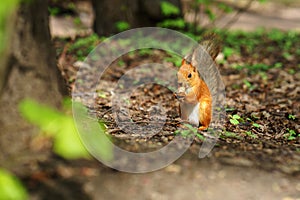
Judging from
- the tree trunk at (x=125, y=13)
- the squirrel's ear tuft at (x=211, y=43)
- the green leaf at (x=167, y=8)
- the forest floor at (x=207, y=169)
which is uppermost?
the green leaf at (x=167, y=8)

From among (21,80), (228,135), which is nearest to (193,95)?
(228,135)

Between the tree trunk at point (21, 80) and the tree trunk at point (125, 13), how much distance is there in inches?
224

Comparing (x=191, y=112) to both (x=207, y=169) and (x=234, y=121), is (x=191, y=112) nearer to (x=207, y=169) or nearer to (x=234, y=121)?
(x=234, y=121)

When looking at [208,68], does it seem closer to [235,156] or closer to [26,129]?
[235,156]

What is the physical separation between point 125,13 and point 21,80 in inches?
238

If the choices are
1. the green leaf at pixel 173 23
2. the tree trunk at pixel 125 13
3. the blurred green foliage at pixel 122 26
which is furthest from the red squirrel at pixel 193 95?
the tree trunk at pixel 125 13

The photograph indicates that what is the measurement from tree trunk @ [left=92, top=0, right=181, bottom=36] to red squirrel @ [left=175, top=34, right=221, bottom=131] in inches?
176

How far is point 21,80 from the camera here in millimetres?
2838

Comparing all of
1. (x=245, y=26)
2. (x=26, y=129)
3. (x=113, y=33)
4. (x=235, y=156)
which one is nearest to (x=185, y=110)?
(x=235, y=156)

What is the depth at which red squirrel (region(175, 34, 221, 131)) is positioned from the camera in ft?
13.8

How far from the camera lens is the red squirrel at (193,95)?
13.8ft

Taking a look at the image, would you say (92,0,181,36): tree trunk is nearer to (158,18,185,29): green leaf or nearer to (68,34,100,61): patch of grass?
(158,18,185,29): green leaf

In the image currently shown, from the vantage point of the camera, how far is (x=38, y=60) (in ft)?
9.70

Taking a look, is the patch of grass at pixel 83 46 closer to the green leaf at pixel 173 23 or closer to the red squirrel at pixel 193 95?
the green leaf at pixel 173 23
